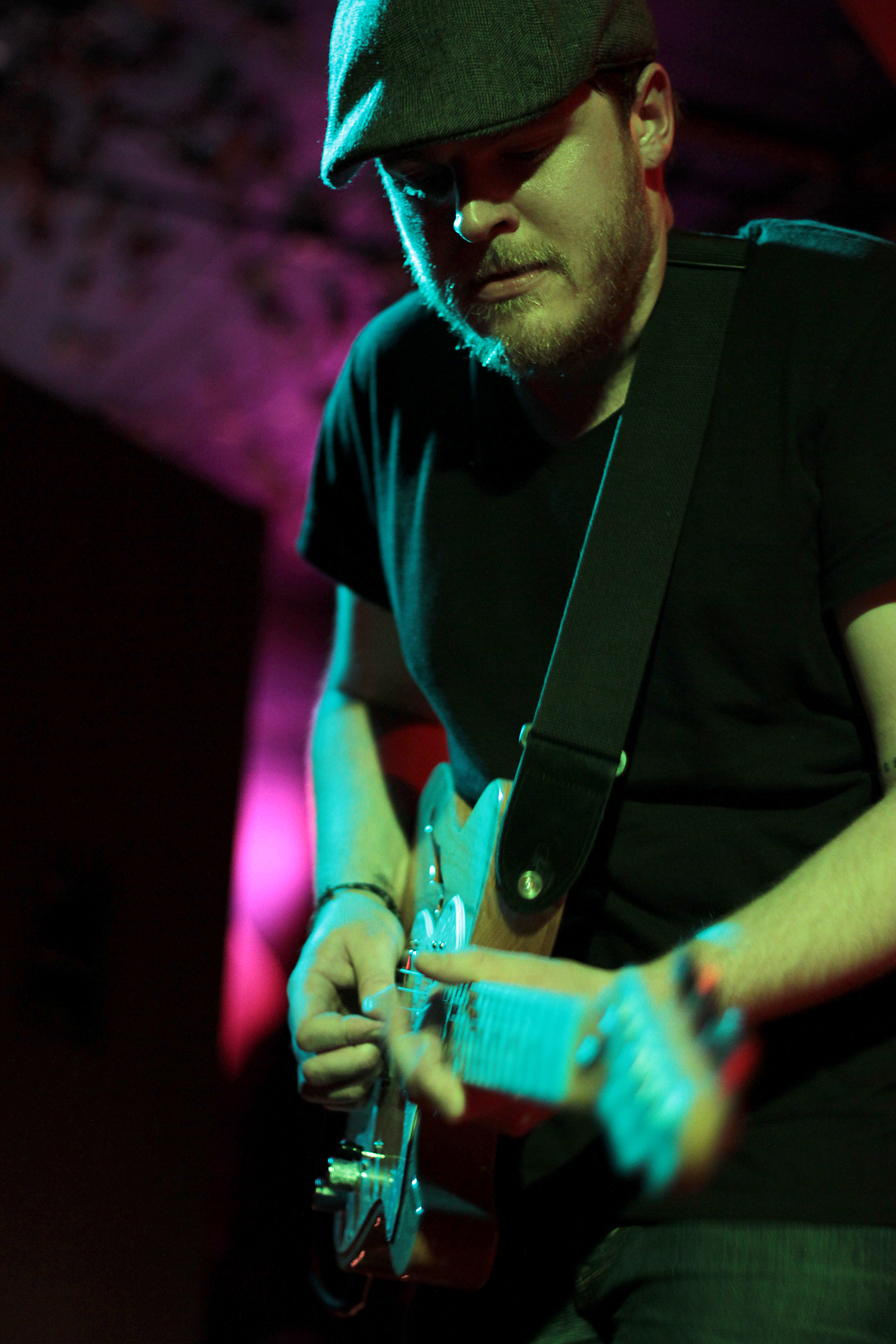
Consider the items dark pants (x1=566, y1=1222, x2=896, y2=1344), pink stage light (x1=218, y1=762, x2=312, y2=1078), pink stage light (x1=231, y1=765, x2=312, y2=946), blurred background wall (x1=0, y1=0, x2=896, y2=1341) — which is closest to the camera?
dark pants (x1=566, y1=1222, x2=896, y2=1344)

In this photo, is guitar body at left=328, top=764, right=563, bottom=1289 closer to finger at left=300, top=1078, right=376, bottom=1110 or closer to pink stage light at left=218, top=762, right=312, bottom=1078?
finger at left=300, top=1078, right=376, bottom=1110

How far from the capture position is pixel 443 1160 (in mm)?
1212

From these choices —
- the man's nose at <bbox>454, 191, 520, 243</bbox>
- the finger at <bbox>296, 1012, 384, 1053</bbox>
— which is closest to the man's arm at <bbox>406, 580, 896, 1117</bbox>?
the finger at <bbox>296, 1012, 384, 1053</bbox>

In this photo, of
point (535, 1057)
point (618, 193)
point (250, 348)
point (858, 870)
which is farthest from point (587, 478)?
point (250, 348)

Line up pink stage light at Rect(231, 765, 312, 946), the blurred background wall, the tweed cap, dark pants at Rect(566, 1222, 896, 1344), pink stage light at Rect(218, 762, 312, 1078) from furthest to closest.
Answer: pink stage light at Rect(231, 765, 312, 946), pink stage light at Rect(218, 762, 312, 1078), the blurred background wall, the tweed cap, dark pants at Rect(566, 1222, 896, 1344)

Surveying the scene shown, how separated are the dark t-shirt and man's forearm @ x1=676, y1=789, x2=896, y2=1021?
177 mm

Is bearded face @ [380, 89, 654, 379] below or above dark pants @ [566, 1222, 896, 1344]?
above

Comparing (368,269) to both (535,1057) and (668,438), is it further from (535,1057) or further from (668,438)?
(535,1057)

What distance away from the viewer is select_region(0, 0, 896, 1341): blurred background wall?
11.7 feet

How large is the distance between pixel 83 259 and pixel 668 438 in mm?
4446

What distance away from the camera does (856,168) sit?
4258 mm

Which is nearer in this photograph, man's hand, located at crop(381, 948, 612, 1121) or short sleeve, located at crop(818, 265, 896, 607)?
man's hand, located at crop(381, 948, 612, 1121)

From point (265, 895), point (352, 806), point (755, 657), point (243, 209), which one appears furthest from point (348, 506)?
point (265, 895)

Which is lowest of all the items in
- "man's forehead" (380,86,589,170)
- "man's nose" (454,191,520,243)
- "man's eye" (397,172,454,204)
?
"man's nose" (454,191,520,243)
